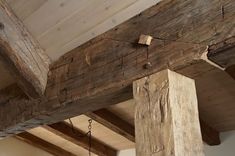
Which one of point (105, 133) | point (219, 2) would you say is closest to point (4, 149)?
point (105, 133)

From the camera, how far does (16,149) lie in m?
5.33

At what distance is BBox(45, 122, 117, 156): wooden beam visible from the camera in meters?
4.54

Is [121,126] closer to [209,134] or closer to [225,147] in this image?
[209,134]

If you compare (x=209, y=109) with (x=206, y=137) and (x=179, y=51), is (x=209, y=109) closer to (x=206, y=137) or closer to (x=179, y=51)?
(x=206, y=137)

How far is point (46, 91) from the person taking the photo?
2.26 metres

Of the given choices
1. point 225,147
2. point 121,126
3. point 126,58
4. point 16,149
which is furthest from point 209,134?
point 16,149

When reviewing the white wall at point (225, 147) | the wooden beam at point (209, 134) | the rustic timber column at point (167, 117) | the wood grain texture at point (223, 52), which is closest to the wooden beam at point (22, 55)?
the rustic timber column at point (167, 117)

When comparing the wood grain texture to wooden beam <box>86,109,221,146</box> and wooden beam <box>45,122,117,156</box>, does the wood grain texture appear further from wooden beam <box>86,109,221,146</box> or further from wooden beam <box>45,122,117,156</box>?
wooden beam <box>45,122,117,156</box>

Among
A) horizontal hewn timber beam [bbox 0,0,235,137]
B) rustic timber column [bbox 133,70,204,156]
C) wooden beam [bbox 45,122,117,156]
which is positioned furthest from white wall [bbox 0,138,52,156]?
rustic timber column [bbox 133,70,204,156]

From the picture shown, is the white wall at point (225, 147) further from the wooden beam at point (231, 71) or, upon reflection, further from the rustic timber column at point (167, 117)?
the rustic timber column at point (167, 117)

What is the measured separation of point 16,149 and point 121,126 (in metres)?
2.08

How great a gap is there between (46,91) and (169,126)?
1.04 m

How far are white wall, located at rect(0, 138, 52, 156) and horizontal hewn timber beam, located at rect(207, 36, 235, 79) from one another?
4.37 metres

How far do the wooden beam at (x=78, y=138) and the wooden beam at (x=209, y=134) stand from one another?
153cm
